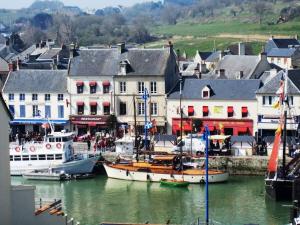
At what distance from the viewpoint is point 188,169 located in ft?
128

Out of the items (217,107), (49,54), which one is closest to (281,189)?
(217,107)

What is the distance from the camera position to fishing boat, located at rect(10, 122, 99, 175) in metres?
40.8

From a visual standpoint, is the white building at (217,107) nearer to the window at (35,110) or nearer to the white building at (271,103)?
the white building at (271,103)

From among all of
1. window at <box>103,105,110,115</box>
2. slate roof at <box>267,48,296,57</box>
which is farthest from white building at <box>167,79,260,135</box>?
slate roof at <box>267,48,296,57</box>

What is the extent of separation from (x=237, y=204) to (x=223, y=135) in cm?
1066

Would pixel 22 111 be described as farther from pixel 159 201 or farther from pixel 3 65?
pixel 159 201

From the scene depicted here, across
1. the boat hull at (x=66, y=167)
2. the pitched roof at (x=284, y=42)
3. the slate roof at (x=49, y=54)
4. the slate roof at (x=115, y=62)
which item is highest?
the pitched roof at (x=284, y=42)

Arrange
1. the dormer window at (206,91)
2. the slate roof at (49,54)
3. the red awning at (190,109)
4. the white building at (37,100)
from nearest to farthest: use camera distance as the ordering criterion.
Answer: the dormer window at (206,91), the red awning at (190,109), the white building at (37,100), the slate roof at (49,54)

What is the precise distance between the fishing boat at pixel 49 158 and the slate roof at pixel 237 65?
707 inches

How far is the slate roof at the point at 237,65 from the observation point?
57000 mm

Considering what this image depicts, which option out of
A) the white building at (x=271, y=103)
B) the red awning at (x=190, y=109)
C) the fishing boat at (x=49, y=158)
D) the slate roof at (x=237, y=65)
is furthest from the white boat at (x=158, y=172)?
the slate roof at (x=237, y=65)

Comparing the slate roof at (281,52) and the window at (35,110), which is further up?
the slate roof at (281,52)

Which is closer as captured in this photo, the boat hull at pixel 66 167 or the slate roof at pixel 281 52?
the boat hull at pixel 66 167

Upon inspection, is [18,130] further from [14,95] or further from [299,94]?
[299,94]
